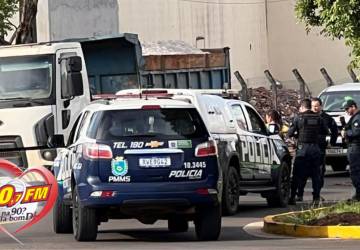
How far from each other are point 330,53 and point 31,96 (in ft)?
123

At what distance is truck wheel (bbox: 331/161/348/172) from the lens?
83.3 feet

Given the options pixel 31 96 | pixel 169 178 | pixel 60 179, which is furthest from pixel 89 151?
pixel 31 96

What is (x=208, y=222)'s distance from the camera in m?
12.5

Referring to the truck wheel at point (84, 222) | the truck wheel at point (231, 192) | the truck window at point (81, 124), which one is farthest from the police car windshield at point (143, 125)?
the truck wheel at point (231, 192)

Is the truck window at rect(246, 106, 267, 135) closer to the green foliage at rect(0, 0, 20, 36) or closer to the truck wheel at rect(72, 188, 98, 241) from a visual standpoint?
the truck wheel at rect(72, 188, 98, 241)

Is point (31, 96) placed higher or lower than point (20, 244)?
higher

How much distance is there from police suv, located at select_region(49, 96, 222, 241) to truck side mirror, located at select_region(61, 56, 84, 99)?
16.8 feet

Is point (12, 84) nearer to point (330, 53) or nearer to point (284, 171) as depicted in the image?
point (284, 171)

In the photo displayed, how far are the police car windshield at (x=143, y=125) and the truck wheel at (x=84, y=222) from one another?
0.86 meters

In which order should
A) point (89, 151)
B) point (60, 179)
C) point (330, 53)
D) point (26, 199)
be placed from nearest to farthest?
point (26, 199), point (89, 151), point (60, 179), point (330, 53)

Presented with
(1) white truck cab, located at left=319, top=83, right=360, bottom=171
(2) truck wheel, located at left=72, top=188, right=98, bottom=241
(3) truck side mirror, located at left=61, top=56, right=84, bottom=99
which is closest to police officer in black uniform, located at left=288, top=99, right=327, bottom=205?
(3) truck side mirror, located at left=61, top=56, right=84, bottom=99

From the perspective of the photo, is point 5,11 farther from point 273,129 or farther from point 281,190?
point 281,190

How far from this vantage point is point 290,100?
41344 millimetres

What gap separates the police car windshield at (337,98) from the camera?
24.9 metres
